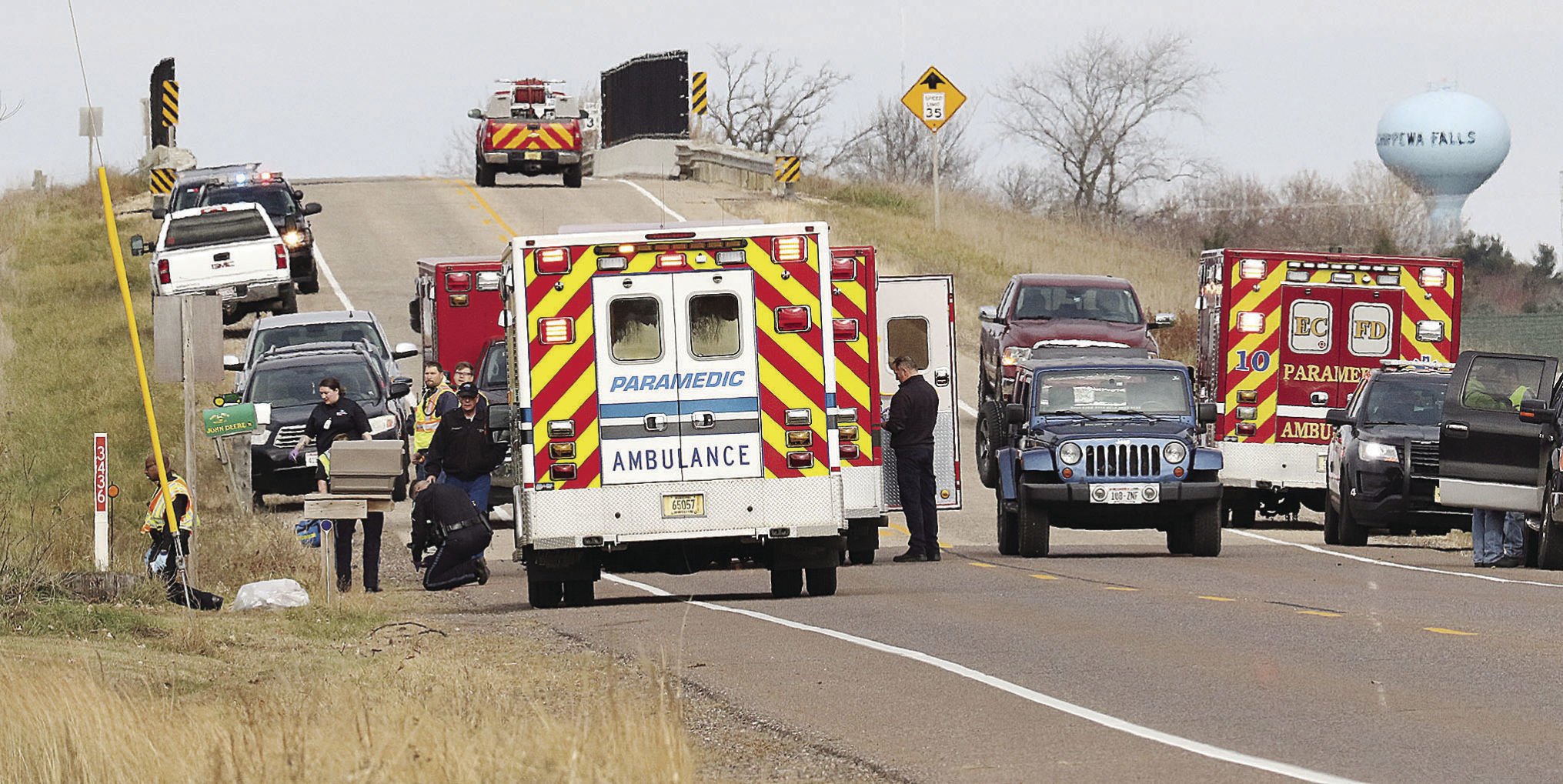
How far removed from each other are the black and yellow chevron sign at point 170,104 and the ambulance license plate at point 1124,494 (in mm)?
43600

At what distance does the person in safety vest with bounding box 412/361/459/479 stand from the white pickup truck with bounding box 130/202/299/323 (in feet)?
40.4

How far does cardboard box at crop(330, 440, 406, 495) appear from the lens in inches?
737

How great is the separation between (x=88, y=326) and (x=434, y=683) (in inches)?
1233

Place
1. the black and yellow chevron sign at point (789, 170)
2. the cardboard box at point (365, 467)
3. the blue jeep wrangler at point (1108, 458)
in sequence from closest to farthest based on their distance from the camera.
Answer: the cardboard box at point (365, 467), the blue jeep wrangler at point (1108, 458), the black and yellow chevron sign at point (789, 170)

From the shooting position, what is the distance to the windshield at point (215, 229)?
1422 inches

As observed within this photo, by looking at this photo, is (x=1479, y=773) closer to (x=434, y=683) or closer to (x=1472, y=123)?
(x=434, y=683)

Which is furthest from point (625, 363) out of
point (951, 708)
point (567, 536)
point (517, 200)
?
point (517, 200)

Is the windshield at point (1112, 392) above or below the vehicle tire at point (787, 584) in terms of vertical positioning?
above

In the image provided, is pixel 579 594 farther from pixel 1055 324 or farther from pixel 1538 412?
pixel 1055 324

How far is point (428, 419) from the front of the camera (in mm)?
23734

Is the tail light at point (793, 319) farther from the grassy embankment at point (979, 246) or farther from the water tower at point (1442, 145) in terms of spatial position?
the water tower at point (1442, 145)

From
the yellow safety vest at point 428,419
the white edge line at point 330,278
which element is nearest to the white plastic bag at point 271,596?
the yellow safety vest at point 428,419

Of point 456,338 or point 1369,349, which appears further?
point 456,338

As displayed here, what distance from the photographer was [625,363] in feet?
55.2
